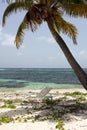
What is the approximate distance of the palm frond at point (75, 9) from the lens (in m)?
13.3

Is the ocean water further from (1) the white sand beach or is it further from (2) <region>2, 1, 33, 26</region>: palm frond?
(1) the white sand beach

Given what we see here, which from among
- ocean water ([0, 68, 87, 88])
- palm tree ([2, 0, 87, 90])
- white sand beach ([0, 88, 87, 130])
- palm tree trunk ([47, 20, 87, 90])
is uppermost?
palm tree ([2, 0, 87, 90])

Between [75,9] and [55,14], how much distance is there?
131 cm

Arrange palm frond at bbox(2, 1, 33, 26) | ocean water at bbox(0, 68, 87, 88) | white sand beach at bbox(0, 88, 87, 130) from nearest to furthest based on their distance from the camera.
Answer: white sand beach at bbox(0, 88, 87, 130)
palm frond at bbox(2, 1, 33, 26)
ocean water at bbox(0, 68, 87, 88)

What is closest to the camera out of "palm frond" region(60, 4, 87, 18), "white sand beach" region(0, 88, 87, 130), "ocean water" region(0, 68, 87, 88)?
"white sand beach" region(0, 88, 87, 130)

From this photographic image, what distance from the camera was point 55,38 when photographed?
14.0 metres

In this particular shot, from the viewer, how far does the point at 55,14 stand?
14.6m

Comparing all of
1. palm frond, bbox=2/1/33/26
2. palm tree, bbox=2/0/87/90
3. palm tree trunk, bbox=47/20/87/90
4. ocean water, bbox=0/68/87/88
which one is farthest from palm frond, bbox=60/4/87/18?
ocean water, bbox=0/68/87/88

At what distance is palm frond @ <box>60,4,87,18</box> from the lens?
13.3 m

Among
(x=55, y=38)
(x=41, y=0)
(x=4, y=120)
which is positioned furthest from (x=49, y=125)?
(x=41, y=0)

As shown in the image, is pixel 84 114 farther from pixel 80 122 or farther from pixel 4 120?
pixel 4 120

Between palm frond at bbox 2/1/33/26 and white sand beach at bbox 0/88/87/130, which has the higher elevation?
palm frond at bbox 2/1/33/26

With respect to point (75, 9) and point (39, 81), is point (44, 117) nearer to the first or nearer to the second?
point (75, 9)

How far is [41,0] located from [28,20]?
1089mm
